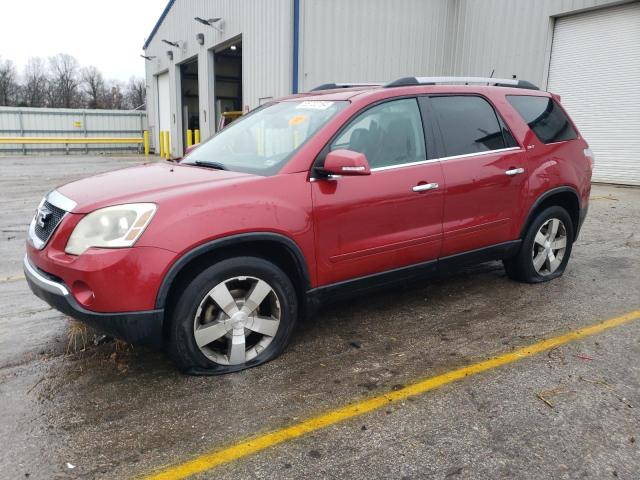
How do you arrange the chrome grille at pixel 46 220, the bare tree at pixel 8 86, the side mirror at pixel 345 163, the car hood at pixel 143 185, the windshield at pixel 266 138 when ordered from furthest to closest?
the bare tree at pixel 8 86
the windshield at pixel 266 138
the side mirror at pixel 345 163
the chrome grille at pixel 46 220
the car hood at pixel 143 185

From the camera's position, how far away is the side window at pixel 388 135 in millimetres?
3611

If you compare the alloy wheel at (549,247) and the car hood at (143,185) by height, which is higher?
the car hood at (143,185)

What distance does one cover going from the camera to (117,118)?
102 feet

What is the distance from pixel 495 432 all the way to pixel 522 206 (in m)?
2.35

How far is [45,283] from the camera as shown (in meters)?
2.97

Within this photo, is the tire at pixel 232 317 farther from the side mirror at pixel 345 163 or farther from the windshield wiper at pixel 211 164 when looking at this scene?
the windshield wiper at pixel 211 164

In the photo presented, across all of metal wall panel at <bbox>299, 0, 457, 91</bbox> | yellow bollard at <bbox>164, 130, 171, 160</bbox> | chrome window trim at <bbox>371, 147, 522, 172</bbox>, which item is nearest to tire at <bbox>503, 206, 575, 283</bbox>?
chrome window trim at <bbox>371, 147, 522, 172</bbox>

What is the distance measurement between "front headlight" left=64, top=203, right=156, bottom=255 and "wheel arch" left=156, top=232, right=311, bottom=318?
28 cm

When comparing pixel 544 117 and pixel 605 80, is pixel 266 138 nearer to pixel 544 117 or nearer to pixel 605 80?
pixel 544 117

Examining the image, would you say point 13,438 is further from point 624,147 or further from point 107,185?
point 624,147

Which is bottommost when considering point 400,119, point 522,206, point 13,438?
point 13,438

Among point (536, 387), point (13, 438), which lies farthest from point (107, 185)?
point (536, 387)

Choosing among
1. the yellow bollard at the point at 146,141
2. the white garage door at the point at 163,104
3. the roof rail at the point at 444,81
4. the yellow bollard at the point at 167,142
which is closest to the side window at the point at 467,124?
the roof rail at the point at 444,81

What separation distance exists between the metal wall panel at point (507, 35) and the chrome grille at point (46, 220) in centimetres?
1355
